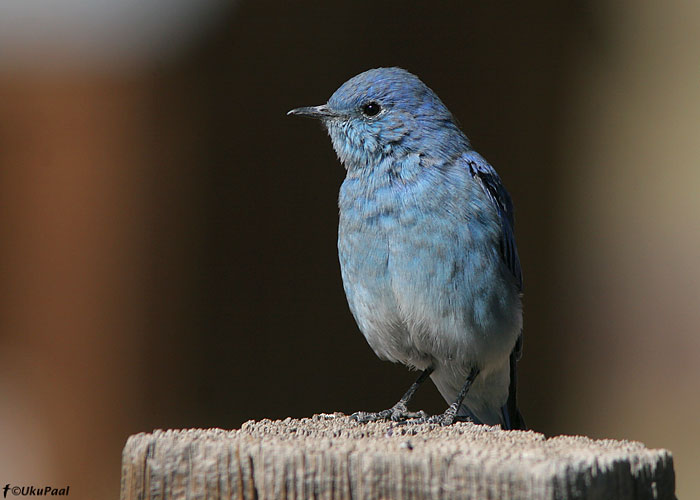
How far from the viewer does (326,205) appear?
7664 mm

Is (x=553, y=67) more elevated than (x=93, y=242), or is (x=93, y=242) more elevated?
(x=553, y=67)

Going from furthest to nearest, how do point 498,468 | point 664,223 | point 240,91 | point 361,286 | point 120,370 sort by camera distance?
point 664,223 → point 240,91 → point 120,370 → point 361,286 → point 498,468

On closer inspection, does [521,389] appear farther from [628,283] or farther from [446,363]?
[446,363]

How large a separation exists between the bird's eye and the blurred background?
255 centimetres

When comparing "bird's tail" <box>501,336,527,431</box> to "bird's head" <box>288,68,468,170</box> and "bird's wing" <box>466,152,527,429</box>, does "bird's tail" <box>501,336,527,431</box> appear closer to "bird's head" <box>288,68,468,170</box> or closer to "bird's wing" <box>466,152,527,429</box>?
"bird's wing" <box>466,152,527,429</box>

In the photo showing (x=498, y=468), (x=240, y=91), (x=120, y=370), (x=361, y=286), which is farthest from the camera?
(x=240, y=91)

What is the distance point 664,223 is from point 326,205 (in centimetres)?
283

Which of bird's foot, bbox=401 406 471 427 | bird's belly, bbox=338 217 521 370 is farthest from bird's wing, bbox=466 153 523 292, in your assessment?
bird's foot, bbox=401 406 471 427

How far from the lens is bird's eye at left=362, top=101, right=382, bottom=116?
4.68 meters

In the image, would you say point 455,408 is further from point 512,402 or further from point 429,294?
point 512,402

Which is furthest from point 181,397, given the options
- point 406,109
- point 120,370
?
point 406,109

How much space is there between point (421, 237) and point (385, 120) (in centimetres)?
67

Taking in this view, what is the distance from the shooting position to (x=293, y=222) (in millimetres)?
7516

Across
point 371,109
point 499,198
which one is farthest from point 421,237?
point 371,109
